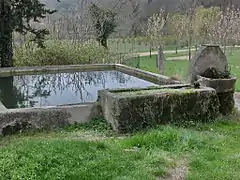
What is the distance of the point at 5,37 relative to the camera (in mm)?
12906

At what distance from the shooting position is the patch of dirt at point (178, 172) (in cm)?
417

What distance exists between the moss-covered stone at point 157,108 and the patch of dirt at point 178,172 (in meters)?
1.79

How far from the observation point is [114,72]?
10961 mm

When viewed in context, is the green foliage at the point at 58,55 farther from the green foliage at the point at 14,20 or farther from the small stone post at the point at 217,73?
the small stone post at the point at 217,73

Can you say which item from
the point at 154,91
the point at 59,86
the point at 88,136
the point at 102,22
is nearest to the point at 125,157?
the point at 88,136

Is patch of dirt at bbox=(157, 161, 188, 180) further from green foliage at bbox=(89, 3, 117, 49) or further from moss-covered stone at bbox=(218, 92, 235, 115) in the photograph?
green foliage at bbox=(89, 3, 117, 49)

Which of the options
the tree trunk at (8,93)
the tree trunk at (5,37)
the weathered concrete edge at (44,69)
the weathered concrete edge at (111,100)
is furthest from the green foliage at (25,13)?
the weathered concrete edge at (111,100)

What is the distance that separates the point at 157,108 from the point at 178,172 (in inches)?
85.5

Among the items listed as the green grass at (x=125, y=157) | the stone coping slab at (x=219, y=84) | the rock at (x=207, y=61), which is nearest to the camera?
the green grass at (x=125, y=157)

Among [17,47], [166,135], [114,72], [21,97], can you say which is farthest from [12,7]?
[166,135]

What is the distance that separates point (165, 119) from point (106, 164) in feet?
7.98

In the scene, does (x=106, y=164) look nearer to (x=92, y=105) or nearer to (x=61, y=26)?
(x=92, y=105)

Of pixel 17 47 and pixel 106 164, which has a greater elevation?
pixel 17 47

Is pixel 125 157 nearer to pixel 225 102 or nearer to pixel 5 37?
pixel 225 102
